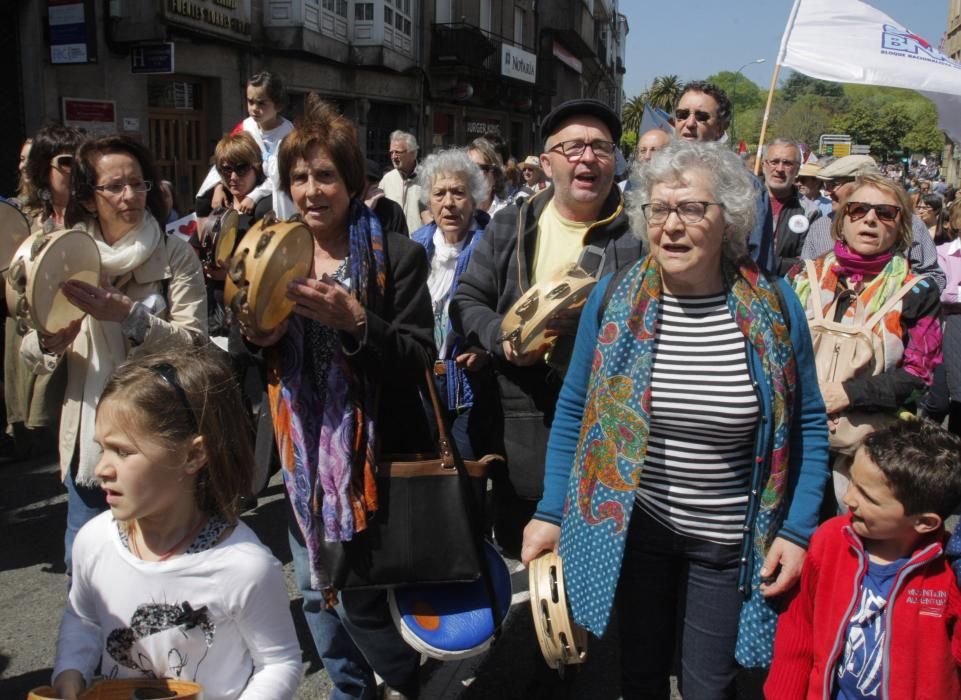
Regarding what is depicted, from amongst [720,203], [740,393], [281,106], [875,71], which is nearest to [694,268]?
[720,203]

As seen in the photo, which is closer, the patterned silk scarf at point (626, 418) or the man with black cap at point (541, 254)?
the patterned silk scarf at point (626, 418)

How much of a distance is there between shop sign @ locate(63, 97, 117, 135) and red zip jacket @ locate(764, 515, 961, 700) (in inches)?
445

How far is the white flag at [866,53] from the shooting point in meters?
5.11

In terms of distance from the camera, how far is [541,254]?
308cm

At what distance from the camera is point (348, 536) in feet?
8.07

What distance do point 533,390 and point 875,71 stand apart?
359 centimetres

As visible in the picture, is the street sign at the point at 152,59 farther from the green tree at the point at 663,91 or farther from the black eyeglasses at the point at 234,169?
the green tree at the point at 663,91

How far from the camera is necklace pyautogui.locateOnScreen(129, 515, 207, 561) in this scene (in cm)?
194

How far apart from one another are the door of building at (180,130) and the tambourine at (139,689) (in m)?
12.3

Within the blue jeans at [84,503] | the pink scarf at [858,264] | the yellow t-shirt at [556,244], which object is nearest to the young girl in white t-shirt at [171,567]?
the blue jeans at [84,503]

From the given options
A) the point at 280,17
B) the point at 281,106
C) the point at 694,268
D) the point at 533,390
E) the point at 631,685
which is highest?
the point at 280,17

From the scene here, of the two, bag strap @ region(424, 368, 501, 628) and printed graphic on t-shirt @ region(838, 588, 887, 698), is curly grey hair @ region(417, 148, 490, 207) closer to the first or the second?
bag strap @ region(424, 368, 501, 628)

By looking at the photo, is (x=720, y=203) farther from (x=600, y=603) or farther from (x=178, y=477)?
(x=178, y=477)

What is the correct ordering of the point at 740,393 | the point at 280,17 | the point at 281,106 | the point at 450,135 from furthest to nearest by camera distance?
the point at 450,135 → the point at 280,17 → the point at 281,106 → the point at 740,393
